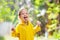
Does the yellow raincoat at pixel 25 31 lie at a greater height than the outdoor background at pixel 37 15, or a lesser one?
lesser

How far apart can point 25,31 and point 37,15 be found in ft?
0.54

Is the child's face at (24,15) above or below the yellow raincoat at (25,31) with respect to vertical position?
above

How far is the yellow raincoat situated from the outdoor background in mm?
33

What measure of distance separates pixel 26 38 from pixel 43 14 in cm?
24

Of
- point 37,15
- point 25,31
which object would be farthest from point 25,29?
point 37,15

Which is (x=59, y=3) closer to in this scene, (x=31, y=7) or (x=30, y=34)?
(x=31, y=7)

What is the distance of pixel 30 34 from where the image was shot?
90 cm

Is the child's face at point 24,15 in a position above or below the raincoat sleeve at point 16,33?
above

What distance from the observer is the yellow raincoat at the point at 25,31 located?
894 mm

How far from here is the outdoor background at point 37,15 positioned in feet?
2.96

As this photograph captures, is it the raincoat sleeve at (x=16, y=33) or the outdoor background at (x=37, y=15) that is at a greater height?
the outdoor background at (x=37, y=15)

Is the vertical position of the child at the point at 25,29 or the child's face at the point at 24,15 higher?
the child's face at the point at 24,15

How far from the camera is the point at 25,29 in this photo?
89cm

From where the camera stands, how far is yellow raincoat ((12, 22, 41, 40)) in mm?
894
